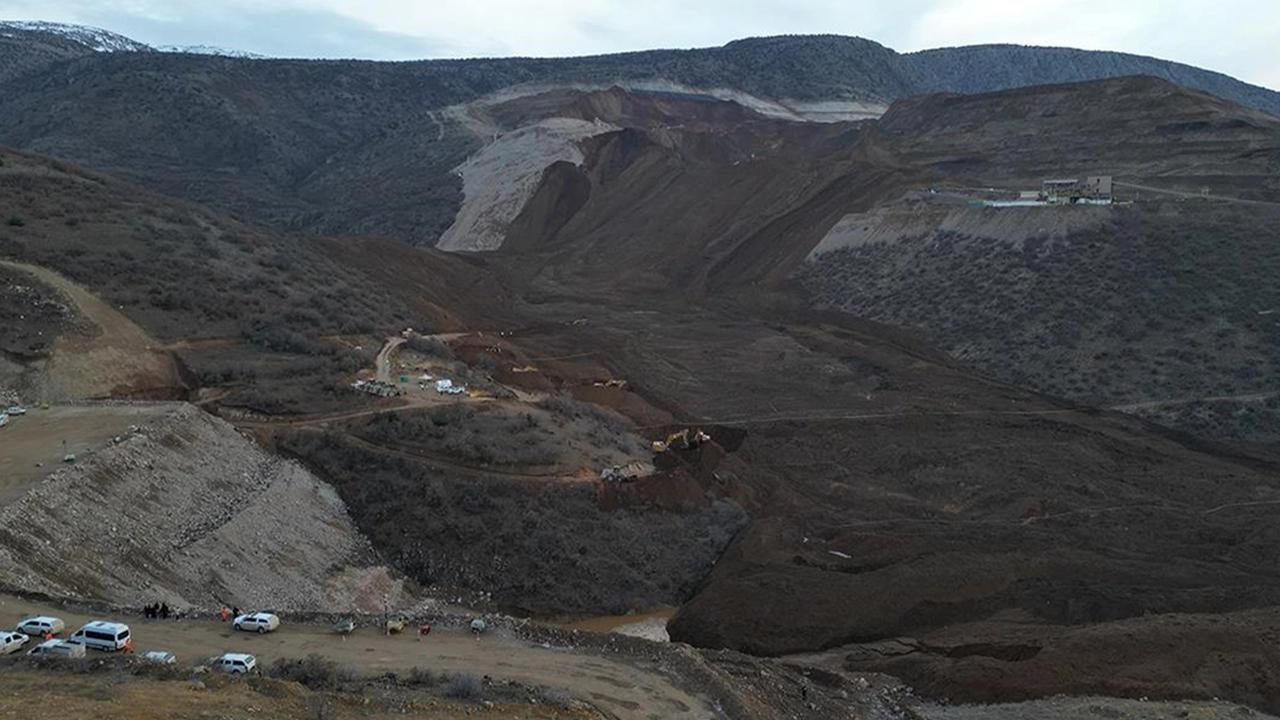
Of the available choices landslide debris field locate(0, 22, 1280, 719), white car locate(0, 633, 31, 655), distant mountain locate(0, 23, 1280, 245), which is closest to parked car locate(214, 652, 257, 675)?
landslide debris field locate(0, 22, 1280, 719)

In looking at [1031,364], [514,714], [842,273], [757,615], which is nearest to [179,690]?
[514,714]

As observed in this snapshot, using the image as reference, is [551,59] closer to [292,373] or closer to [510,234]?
[510,234]

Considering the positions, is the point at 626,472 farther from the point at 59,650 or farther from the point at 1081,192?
the point at 1081,192

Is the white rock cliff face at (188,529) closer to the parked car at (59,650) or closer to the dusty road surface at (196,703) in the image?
the parked car at (59,650)

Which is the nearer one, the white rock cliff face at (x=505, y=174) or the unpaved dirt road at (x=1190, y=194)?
the unpaved dirt road at (x=1190, y=194)

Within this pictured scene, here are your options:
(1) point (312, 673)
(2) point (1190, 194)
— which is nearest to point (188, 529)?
(1) point (312, 673)

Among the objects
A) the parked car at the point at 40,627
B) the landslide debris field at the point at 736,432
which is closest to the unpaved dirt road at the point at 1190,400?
the landslide debris field at the point at 736,432
